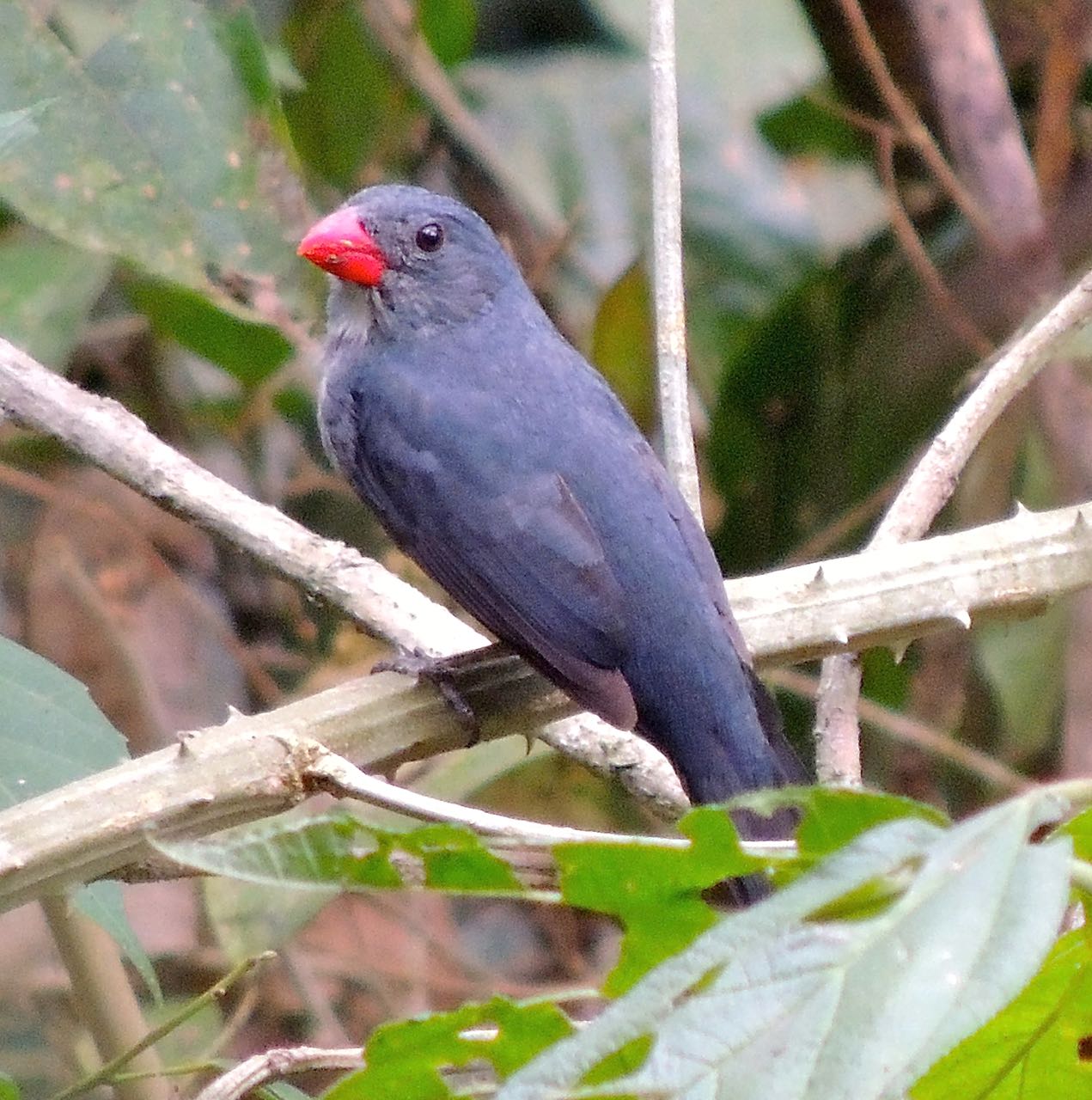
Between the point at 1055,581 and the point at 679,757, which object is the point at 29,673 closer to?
the point at 679,757

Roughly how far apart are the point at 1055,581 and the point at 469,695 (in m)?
0.81

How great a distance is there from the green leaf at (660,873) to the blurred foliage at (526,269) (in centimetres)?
193

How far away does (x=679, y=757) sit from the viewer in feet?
8.25

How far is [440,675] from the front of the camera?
7.62 feet

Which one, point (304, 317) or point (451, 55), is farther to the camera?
point (451, 55)

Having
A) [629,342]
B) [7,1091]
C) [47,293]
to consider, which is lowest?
[7,1091]

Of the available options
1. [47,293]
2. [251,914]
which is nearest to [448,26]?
[47,293]

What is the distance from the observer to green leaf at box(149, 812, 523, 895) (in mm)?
1087

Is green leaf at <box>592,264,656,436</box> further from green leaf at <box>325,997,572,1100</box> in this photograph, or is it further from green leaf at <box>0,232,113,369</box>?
green leaf at <box>325,997,572,1100</box>

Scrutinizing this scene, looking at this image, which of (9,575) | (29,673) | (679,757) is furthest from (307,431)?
(29,673)

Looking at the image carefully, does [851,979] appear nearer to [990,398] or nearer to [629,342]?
[990,398]

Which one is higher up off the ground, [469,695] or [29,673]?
[29,673]

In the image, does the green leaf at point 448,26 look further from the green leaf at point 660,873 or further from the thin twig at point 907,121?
the green leaf at point 660,873

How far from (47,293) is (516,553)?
137 cm
